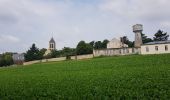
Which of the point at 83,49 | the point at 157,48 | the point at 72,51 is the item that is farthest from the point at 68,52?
the point at 157,48

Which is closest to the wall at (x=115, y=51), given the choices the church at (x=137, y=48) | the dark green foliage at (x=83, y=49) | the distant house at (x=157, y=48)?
the church at (x=137, y=48)

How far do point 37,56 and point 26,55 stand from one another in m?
5.51

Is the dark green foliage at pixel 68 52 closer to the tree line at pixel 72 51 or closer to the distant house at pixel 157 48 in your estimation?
the tree line at pixel 72 51

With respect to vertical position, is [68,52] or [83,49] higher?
[83,49]

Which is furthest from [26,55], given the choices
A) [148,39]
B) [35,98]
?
[35,98]

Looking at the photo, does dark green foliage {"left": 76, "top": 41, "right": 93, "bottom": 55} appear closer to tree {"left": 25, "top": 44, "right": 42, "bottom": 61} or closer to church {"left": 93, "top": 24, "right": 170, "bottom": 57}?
church {"left": 93, "top": 24, "right": 170, "bottom": 57}

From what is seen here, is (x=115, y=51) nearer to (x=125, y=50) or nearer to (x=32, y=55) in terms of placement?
(x=125, y=50)

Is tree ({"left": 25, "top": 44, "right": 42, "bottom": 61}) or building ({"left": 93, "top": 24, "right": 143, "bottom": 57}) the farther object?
tree ({"left": 25, "top": 44, "right": 42, "bottom": 61})

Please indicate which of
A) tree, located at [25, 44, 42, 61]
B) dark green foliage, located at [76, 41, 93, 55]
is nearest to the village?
tree, located at [25, 44, 42, 61]

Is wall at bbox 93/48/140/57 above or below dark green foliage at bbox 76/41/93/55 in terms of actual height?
below

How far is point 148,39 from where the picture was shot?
491 ft

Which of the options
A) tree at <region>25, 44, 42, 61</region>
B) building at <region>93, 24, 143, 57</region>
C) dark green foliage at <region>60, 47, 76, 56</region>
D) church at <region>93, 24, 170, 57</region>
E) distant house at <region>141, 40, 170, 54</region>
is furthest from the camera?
tree at <region>25, 44, 42, 61</region>

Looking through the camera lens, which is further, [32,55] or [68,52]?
[32,55]

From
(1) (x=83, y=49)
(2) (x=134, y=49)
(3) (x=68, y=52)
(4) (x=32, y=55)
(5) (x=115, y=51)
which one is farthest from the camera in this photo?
(4) (x=32, y=55)
